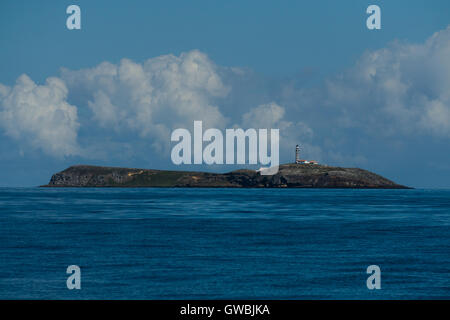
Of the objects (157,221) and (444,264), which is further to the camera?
(157,221)

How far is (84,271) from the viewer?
134 ft

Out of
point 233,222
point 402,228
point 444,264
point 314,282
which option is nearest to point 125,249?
point 314,282

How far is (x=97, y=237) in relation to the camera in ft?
208

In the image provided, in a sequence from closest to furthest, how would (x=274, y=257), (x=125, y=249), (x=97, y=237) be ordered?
(x=274, y=257)
(x=125, y=249)
(x=97, y=237)

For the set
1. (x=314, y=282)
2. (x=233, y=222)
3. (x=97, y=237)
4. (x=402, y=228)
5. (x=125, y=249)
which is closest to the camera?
(x=314, y=282)

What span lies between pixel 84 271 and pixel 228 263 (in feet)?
38.8

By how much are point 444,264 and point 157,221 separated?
2067 inches

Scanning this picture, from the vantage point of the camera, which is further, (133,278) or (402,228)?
(402,228)
